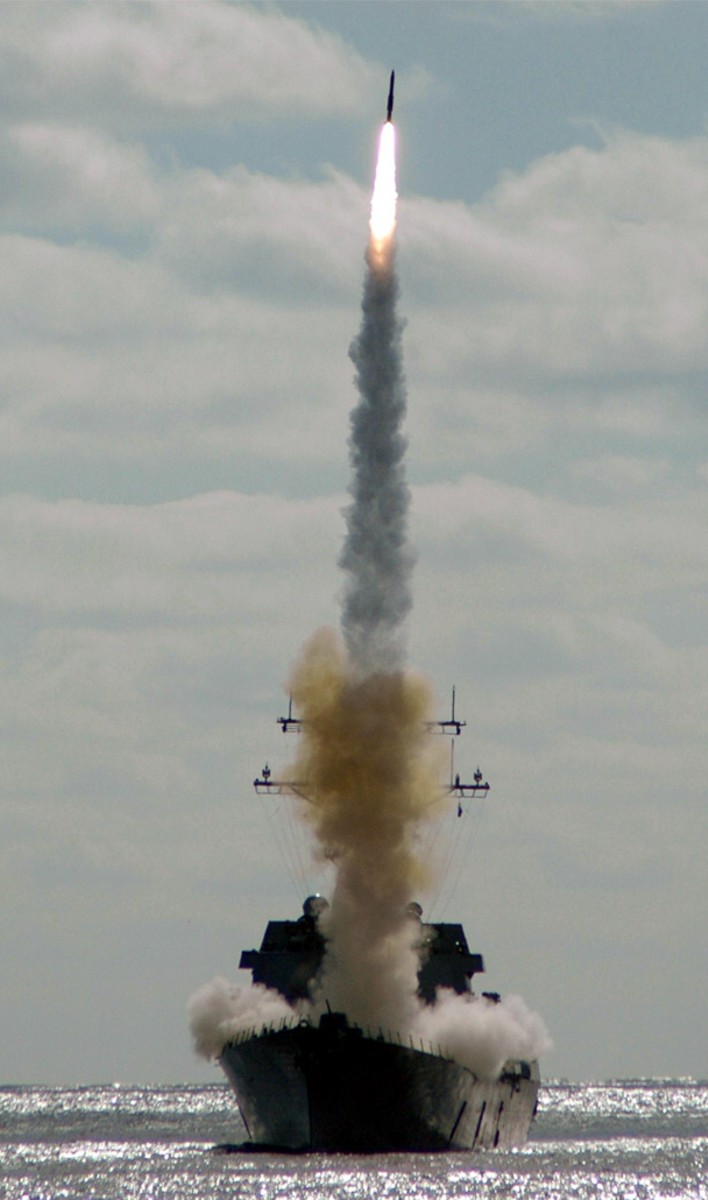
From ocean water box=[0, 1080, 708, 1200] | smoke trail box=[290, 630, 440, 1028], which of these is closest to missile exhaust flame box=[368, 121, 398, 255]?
smoke trail box=[290, 630, 440, 1028]

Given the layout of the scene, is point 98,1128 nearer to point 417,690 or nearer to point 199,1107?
point 199,1107

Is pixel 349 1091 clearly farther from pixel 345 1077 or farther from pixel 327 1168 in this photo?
pixel 327 1168

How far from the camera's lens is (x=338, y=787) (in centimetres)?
6238

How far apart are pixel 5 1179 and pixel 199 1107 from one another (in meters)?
85.9

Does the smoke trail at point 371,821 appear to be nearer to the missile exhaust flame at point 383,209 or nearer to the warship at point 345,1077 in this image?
the warship at point 345,1077

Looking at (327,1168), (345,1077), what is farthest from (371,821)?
(327,1168)

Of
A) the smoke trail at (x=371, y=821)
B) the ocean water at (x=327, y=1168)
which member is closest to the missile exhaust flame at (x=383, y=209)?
the smoke trail at (x=371, y=821)

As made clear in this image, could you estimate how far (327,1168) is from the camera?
68.4m

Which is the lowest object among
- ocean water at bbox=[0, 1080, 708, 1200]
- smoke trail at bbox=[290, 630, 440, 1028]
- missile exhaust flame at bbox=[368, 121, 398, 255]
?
ocean water at bbox=[0, 1080, 708, 1200]

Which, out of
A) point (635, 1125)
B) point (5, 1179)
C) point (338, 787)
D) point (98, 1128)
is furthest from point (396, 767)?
point (635, 1125)

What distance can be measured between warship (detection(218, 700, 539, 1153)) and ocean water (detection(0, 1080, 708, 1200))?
3.94ft

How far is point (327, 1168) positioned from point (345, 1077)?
445 inches

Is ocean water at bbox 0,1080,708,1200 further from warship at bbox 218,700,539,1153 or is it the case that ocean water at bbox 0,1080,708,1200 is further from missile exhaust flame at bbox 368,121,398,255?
missile exhaust flame at bbox 368,121,398,255

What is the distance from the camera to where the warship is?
5862 cm
